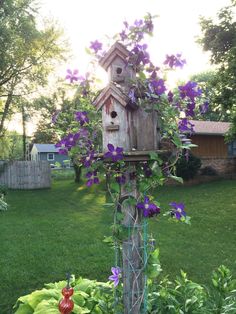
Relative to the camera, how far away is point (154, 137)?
289 cm

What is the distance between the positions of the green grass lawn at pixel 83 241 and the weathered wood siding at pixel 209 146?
874 centimetres

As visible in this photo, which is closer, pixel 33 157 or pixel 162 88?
pixel 162 88

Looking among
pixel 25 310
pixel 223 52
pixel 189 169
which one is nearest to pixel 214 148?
pixel 189 169

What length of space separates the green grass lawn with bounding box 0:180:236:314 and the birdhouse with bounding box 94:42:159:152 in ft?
10.4

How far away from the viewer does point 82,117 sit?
9.88 feet

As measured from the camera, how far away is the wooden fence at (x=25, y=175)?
20828 millimetres

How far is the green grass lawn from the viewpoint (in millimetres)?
6141

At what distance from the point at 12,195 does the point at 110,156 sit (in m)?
16.1

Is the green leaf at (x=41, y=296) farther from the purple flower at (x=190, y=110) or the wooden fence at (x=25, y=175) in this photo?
the wooden fence at (x=25, y=175)

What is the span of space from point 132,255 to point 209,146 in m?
21.8

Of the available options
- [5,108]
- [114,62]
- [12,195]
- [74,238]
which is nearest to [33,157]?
[5,108]

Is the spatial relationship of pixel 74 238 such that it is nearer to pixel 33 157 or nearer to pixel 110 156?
pixel 110 156

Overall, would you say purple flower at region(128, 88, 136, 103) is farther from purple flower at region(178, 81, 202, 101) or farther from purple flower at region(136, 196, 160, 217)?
purple flower at region(136, 196, 160, 217)

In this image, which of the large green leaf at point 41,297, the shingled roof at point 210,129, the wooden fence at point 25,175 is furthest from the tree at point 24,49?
the large green leaf at point 41,297
